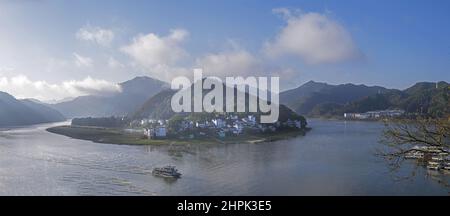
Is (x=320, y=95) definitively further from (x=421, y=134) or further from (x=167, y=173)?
(x=421, y=134)

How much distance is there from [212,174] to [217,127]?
9275 mm

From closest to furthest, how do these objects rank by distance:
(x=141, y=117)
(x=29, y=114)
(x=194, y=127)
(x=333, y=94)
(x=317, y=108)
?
(x=194, y=127)
(x=141, y=117)
(x=29, y=114)
(x=317, y=108)
(x=333, y=94)

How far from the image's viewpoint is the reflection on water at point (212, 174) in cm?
575

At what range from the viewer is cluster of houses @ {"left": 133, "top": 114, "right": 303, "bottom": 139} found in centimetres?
1511

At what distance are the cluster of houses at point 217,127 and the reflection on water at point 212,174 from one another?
175 inches

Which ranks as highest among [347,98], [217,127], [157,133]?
[347,98]

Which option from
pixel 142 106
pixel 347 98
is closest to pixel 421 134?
pixel 142 106

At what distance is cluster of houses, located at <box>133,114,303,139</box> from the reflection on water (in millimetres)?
4456

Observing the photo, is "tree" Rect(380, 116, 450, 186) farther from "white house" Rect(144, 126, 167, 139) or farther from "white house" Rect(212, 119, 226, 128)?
"white house" Rect(212, 119, 226, 128)

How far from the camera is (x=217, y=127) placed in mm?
16406
